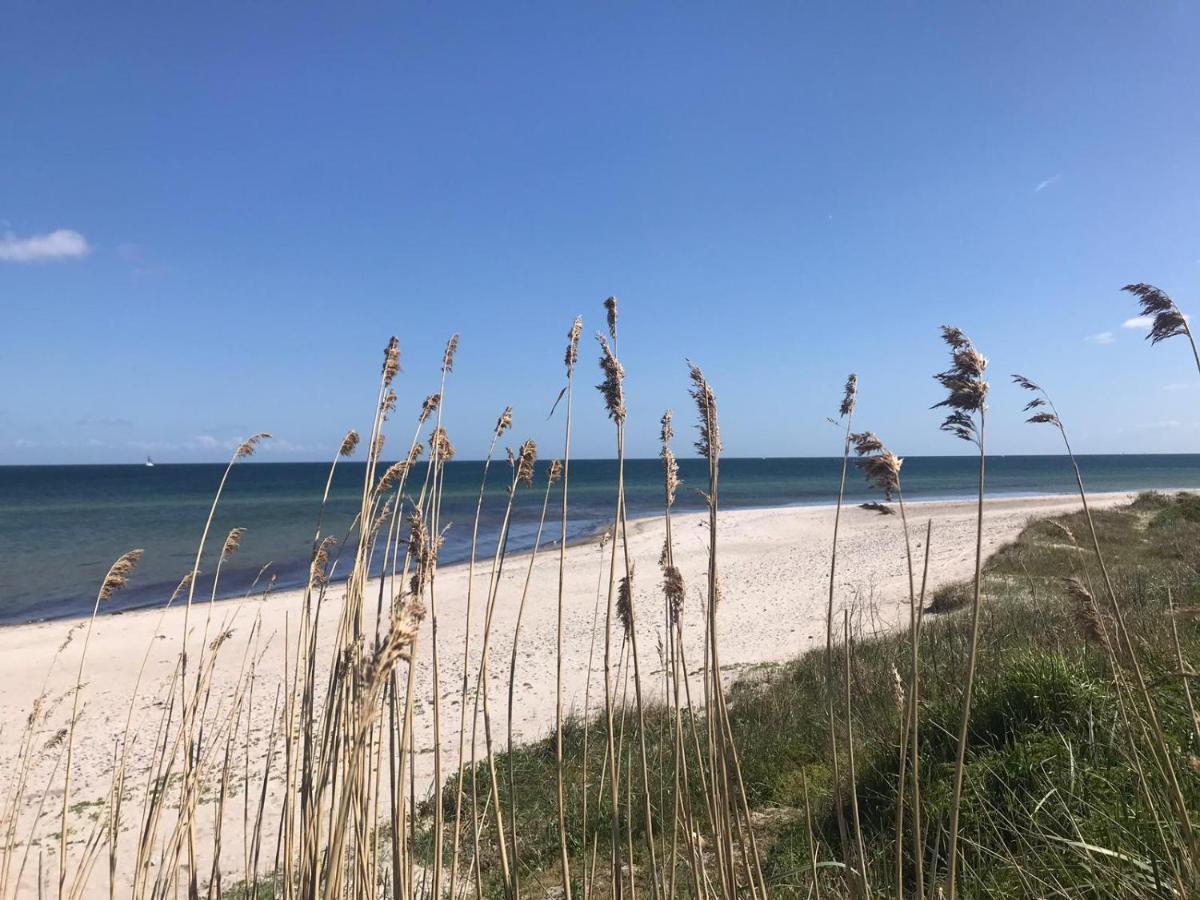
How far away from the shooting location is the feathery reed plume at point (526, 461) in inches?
82.0

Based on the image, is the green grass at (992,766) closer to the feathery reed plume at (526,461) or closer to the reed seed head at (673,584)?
the reed seed head at (673,584)

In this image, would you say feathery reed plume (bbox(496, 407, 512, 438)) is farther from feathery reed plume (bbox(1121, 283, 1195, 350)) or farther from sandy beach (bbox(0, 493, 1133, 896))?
feathery reed plume (bbox(1121, 283, 1195, 350))

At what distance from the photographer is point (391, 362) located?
7.50ft

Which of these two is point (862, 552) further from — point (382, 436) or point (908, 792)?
point (382, 436)

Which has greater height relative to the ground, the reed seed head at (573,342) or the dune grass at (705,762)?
the reed seed head at (573,342)

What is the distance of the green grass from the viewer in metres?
2.16

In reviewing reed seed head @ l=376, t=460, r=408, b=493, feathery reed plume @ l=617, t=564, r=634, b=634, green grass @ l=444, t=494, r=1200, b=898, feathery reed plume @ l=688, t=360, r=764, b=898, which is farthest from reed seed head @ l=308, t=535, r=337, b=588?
feathery reed plume @ l=688, t=360, r=764, b=898

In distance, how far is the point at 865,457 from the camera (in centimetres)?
156

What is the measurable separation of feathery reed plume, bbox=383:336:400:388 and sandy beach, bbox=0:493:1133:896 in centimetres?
86

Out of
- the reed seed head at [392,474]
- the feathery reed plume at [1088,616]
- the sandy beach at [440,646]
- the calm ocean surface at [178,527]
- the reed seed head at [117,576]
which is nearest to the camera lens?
the feathery reed plume at [1088,616]

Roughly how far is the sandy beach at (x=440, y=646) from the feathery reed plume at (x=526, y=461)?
1.83 feet

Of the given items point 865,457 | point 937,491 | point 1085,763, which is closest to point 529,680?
point 1085,763

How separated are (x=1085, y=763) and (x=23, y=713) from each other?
11.4 m

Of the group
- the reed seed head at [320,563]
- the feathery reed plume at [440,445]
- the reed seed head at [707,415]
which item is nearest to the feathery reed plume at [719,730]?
the reed seed head at [707,415]
